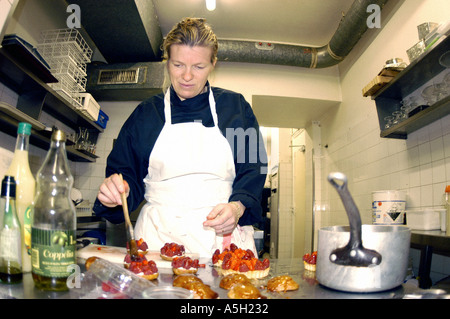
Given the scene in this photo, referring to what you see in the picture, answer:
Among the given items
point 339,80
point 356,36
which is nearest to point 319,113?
point 339,80

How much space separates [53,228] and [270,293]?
19.6 inches

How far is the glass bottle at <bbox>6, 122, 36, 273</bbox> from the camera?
73 centimetres

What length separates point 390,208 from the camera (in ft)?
8.70

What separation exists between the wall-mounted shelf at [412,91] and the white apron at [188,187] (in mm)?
1664

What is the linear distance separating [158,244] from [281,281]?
0.72 meters

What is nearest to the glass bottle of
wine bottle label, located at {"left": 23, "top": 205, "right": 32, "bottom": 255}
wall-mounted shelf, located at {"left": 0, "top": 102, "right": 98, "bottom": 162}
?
wine bottle label, located at {"left": 23, "top": 205, "right": 32, "bottom": 255}

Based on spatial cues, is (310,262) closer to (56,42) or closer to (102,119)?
(56,42)

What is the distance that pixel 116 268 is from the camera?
69 centimetres

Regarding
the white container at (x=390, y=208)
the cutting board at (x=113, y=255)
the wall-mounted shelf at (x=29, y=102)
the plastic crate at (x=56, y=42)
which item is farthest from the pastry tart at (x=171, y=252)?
the plastic crate at (x=56, y=42)

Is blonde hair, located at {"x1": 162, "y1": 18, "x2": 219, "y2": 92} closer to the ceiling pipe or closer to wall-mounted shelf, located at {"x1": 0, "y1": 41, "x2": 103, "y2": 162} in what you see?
wall-mounted shelf, located at {"x1": 0, "y1": 41, "x2": 103, "y2": 162}

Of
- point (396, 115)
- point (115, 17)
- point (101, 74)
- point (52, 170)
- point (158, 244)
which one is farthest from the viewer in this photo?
point (101, 74)

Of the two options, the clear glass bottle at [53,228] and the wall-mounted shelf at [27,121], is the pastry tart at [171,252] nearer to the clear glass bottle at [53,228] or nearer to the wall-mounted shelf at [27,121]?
the clear glass bottle at [53,228]

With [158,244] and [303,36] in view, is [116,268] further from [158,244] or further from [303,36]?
[303,36]
